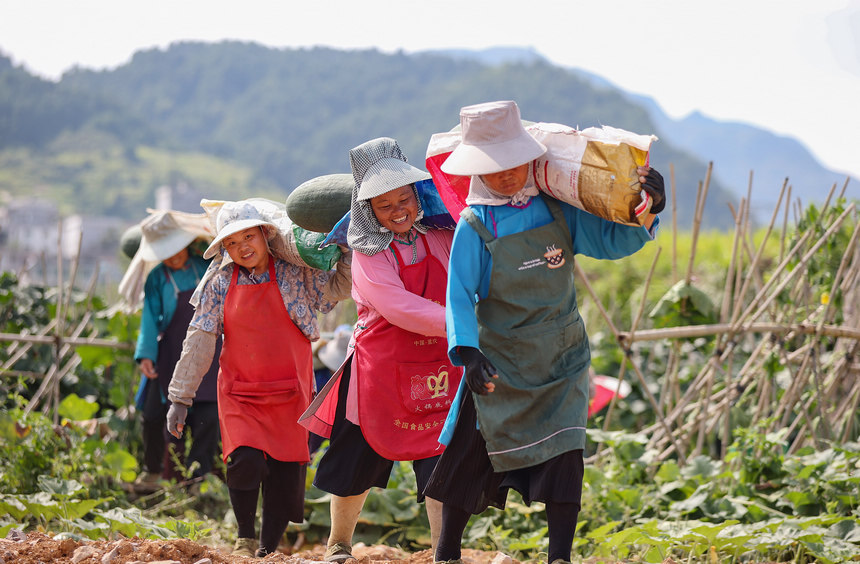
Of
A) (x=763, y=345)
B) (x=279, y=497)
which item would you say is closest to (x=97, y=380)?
(x=279, y=497)

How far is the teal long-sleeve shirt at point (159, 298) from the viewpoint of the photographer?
200 inches

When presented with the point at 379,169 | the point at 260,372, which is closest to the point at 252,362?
the point at 260,372

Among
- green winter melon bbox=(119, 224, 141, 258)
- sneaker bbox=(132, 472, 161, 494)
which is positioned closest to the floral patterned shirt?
sneaker bbox=(132, 472, 161, 494)

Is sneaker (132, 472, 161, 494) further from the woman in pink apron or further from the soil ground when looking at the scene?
the soil ground

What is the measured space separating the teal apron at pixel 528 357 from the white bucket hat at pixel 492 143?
16 cm

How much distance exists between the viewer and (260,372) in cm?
355

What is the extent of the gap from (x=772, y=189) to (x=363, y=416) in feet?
634

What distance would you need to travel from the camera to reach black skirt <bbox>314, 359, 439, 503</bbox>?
3258mm

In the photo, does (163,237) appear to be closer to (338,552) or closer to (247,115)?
(338,552)

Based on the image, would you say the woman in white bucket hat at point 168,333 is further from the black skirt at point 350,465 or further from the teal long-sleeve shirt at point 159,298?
the black skirt at point 350,465

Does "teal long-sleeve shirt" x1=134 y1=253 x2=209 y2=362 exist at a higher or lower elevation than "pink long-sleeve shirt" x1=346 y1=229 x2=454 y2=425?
lower

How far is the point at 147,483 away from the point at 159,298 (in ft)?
3.75

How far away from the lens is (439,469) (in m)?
2.95

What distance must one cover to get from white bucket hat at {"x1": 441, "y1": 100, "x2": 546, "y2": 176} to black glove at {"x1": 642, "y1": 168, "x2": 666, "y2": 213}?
12.7 inches
